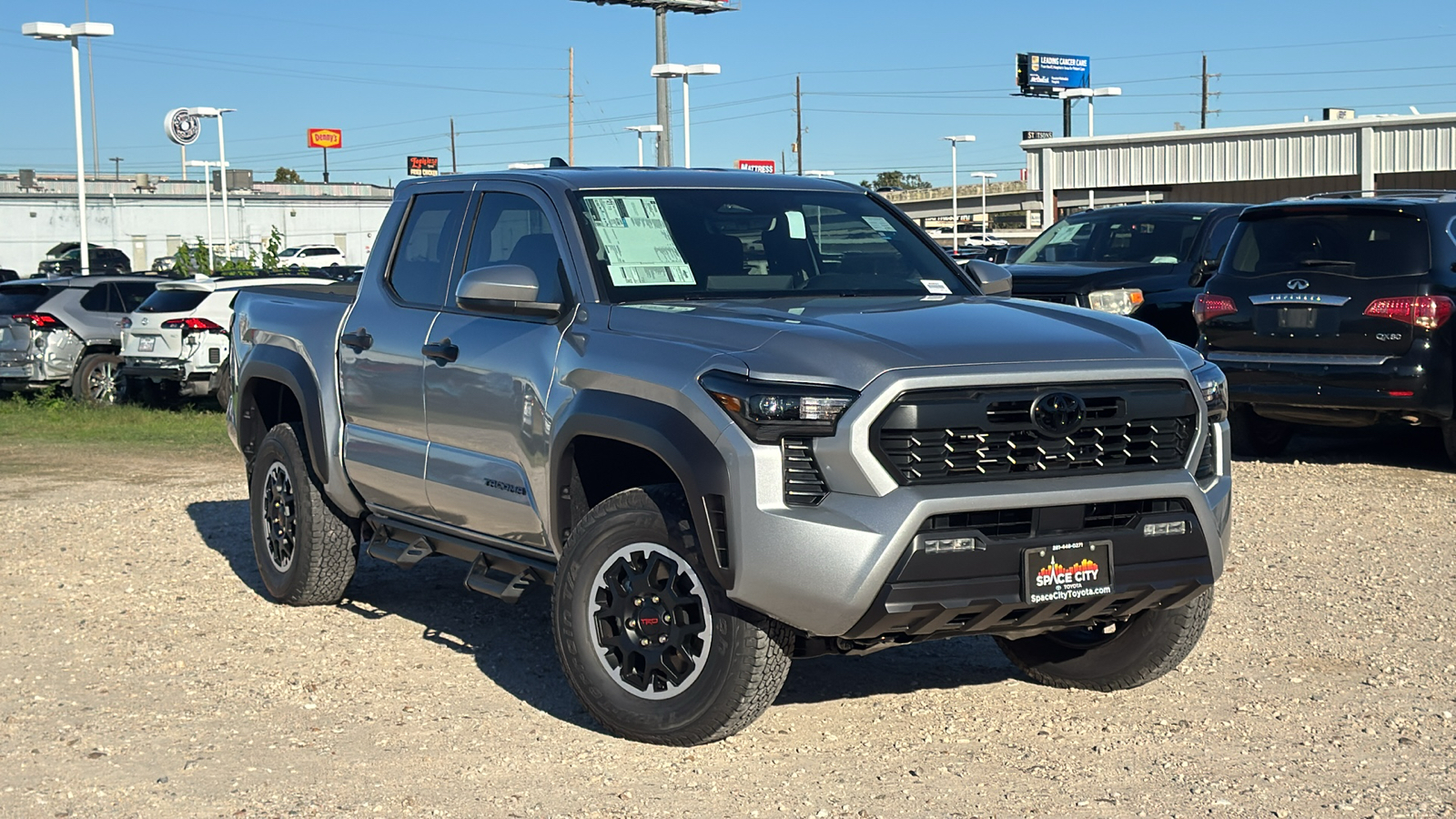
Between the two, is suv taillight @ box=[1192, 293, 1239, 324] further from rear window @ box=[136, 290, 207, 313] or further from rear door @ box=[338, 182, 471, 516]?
rear window @ box=[136, 290, 207, 313]

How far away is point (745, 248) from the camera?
638cm

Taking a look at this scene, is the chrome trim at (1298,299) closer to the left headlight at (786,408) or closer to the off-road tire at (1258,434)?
the off-road tire at (1258,434)

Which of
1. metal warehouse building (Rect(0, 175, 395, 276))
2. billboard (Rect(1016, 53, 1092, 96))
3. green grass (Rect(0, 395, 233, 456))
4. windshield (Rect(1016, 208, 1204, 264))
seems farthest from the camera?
billboard (Rect(1016, 53, 1092, 96))

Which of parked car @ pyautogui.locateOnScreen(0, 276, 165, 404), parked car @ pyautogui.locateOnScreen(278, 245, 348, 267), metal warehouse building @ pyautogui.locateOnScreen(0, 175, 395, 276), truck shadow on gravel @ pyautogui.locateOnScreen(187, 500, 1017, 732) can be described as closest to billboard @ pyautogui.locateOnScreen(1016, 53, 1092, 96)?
metal warehouse building @ pyautogui.locateOnScreen(0, 175, 395, 276)

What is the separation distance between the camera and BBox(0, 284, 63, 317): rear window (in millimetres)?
19766

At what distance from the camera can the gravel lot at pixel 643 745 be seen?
4.98 metres

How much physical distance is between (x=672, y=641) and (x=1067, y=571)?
1.25 m

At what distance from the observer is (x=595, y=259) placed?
610cm

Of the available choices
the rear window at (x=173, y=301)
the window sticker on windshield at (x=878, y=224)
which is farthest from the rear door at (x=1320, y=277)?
the rear window at (x=173, y=301)

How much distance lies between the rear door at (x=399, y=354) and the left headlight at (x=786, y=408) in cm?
208

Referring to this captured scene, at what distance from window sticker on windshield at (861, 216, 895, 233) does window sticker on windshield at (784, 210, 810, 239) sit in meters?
0.38

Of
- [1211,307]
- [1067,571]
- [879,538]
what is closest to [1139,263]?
[1211,307]

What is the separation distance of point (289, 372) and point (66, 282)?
1391 cm

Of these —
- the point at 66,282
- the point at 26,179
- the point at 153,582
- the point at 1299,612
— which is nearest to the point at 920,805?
the point at 1299,612
